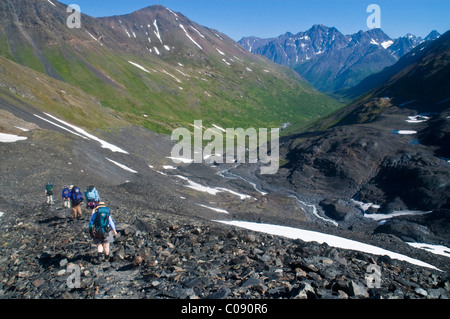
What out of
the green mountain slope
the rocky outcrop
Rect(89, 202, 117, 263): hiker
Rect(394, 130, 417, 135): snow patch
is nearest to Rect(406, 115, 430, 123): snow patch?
Rect(394, 130, 417, 135): snow patch

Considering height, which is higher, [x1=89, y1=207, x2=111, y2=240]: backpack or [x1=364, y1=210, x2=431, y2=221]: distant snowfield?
[x1=89, y1=207, x2=111, y2=240]: backpack

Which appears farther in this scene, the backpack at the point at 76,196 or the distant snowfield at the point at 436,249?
the distant snowfield at the point at 436,249

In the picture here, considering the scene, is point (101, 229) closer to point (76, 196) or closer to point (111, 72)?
point (76, 196)

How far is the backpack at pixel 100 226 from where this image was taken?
1194cm

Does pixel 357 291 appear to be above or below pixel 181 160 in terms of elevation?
above

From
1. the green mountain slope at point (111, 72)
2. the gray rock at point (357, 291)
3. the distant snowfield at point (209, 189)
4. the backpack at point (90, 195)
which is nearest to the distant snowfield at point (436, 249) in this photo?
the distant snowfield at point (209, 189)

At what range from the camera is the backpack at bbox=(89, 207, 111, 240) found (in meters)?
11.9

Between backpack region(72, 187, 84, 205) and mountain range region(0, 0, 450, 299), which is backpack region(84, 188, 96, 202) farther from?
mountain range region(0, 0, 450, 299)

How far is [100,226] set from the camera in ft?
39.2

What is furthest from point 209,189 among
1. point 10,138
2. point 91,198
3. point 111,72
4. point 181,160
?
point 111,72

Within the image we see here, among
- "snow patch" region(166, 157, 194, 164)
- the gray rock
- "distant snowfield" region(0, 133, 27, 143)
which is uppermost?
"distant snowfield" region(0, 133, 27, 143)

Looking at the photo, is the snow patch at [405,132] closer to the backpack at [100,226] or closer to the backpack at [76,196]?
the backpack at [76,196]

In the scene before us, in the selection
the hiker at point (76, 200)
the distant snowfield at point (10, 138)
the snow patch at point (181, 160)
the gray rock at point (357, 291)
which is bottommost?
the snow patch at point (181, 160)

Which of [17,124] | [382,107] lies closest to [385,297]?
[17,124]
